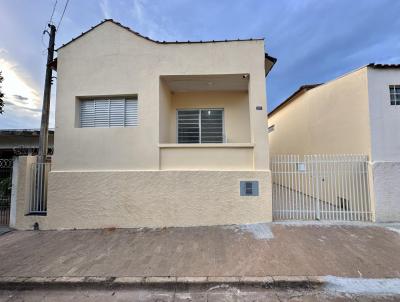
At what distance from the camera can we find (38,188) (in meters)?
6.65

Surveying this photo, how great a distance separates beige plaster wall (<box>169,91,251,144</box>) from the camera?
7898mm

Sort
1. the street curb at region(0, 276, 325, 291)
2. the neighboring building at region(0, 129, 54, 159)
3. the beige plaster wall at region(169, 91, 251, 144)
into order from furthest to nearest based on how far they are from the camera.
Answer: the neighboring building at region(0, 129, 54, 159) < the beige plaster wall at region(169, 91, 251, 144) < the street curb at region(0, 276, 325, 291)

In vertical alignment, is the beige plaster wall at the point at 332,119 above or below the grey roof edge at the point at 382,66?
→ below

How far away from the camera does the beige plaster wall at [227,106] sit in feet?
25.9

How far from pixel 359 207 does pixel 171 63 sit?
731 cm

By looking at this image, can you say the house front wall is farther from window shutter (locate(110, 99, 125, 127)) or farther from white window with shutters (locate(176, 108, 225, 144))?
window shutter (locate(110, 99, 125, 127))

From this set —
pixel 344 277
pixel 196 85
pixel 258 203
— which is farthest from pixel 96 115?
pixel 344 277

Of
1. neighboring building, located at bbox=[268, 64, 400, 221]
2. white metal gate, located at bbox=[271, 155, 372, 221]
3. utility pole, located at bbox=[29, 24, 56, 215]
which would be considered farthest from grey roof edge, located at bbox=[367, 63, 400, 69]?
utility pole, located at bbox=[29, 24, 56, 215]

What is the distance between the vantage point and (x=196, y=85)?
7.48m

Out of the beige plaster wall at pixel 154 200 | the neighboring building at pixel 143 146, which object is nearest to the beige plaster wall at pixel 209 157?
the neighboring building at pixel 143 146

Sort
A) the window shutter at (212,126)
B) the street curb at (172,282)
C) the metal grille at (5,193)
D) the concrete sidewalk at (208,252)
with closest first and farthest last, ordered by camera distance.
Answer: the street curb at (172,282)
the concrete sidewalk at (208,252)
the metal grille at (5,193)
the window shutter at (212,126)

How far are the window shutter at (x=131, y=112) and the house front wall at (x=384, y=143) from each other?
7211mm

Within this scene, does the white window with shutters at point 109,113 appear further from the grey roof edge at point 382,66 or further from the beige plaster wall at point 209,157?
the grey roof edge at point 382,66

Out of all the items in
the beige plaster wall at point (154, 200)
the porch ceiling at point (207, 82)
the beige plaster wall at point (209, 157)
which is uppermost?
the porch ceiling at point (207, 82)
